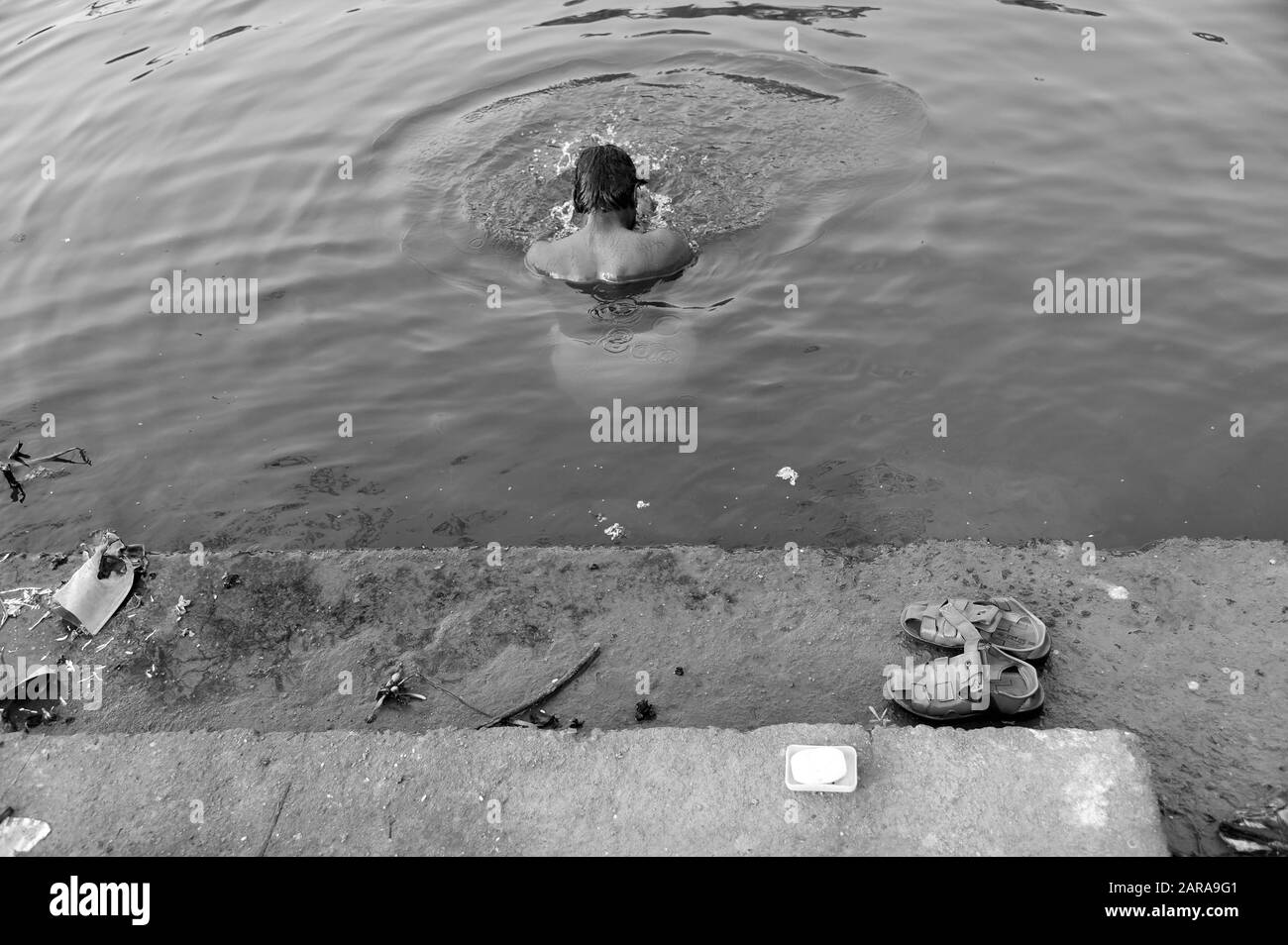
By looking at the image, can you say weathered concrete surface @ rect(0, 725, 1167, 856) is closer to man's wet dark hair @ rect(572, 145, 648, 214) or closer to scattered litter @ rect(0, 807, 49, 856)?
scattered litter @ rect(0, 807, 49, 856)

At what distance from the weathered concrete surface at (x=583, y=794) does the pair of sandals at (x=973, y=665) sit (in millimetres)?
285

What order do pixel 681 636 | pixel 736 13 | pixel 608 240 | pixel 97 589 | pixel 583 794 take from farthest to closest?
pixel 736 13 → pixel 608 240 → pixel 97 589 → pixel 681 636 → pixel 583 794

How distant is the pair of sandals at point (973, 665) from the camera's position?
3961mm

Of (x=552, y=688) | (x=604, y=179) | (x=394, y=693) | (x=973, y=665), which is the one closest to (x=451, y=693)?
(x=394, y=693)

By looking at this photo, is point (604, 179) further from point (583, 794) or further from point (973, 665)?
point (583, 794)

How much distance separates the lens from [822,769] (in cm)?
353

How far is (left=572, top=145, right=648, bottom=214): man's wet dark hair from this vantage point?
23.6ft

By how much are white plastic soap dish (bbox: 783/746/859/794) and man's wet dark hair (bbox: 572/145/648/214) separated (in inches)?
187

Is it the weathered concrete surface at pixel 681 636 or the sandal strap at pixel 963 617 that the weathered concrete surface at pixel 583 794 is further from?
the sandal strap at pixel 963 617

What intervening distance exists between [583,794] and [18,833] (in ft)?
6.83

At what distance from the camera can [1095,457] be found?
5711 millimetres

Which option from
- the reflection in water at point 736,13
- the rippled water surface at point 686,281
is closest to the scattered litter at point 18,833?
the rippled water surface at point 686,281
